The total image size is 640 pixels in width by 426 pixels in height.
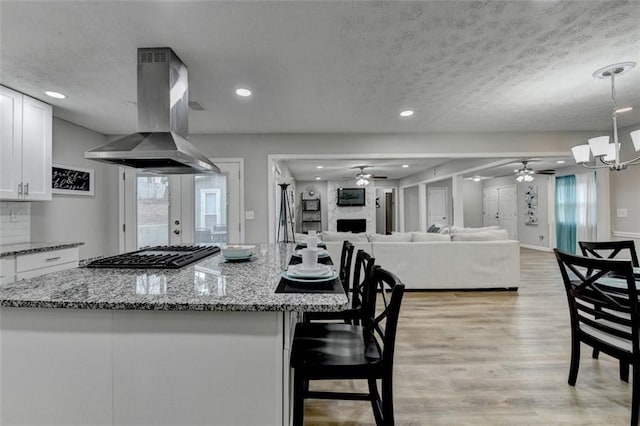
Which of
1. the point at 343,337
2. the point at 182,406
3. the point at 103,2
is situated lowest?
the point at 182,406

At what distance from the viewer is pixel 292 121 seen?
157 inches

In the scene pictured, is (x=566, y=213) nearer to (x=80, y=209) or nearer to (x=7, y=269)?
(x=80, y=209)

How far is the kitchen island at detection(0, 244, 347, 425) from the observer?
1.19m

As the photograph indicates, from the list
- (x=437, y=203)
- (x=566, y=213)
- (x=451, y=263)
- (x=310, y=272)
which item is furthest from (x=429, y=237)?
(x=437, y=203)

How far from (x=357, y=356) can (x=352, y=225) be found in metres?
9.38

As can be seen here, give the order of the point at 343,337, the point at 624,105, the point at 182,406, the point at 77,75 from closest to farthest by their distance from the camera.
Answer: the point at 182,406
the point at 343,337
the point at 77,75
the point at 624,105

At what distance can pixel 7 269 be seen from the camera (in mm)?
2521

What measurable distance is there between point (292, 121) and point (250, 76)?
53.1 inches

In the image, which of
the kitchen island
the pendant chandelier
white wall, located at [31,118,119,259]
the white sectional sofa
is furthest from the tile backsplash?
the pendant chandelier

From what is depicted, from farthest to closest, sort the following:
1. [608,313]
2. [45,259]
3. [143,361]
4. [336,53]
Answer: [45,259] → [336,53] → [608,313] → [143,361]

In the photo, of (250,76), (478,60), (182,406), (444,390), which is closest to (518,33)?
(478,60)

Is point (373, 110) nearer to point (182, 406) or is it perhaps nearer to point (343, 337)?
point (343, 337)

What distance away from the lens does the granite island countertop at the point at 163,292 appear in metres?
1.14

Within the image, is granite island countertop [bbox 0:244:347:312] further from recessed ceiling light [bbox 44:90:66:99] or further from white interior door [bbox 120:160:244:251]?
white interior door [bbox 120:160:244:251]
